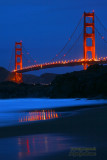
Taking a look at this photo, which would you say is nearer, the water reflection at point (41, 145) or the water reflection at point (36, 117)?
the water reflection at point (41, 145)

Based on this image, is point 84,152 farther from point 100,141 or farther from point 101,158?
point 100,141

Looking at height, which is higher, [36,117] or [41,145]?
[36,117]

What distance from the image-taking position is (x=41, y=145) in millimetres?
5023

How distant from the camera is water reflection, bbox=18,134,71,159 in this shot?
4455mm

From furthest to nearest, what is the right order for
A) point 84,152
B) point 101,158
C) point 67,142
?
point 67,142, point 84,152, point 101,158

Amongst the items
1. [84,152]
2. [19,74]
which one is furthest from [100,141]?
[19,74]

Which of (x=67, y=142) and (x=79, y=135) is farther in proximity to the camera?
(x=79, y=135)

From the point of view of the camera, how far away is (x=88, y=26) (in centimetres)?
4891

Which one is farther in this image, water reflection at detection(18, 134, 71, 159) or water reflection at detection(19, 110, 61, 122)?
water reflection at detection(19, 110, 61, 122)

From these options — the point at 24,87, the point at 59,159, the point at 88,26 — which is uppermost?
the point at 88,26

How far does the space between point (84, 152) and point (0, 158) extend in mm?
1092

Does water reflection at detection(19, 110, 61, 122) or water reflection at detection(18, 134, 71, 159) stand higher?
water reflection at detection(19, 110, 61, 122)

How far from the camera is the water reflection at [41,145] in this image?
14.6 feet

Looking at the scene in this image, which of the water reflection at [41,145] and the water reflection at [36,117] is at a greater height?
the water reflection at [36,117]
